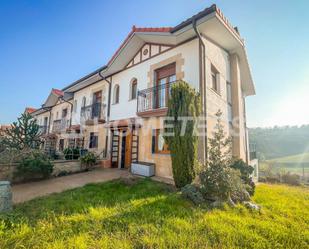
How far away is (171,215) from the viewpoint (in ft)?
12.5

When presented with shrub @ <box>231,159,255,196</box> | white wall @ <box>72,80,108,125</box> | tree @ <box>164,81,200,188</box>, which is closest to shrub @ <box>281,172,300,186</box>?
shrub @ <box>231,159,255,196</box>

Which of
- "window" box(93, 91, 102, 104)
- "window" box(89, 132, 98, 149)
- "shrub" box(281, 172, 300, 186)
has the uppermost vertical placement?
"window" box(93, 91, 102, 104)

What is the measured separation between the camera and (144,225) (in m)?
3.30

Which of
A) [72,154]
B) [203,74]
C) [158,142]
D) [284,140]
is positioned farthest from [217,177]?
[284,140]

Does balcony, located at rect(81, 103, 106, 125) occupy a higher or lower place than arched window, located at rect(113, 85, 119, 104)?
lower

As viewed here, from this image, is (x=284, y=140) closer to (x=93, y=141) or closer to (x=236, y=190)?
(x=236, y=190)

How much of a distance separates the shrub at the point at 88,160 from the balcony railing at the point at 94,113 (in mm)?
2940

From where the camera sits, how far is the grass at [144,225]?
2811mm

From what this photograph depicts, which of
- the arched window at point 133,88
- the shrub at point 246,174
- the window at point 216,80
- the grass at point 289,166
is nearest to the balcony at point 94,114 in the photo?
the arched window at point 133,88

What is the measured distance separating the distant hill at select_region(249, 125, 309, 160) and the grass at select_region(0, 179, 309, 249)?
34901 mm

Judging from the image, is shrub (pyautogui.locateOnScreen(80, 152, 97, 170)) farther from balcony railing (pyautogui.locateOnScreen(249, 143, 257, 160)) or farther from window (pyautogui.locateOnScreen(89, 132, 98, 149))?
balcony railing (pyautogui.locateOnScreen(249, 143, 257, 160))

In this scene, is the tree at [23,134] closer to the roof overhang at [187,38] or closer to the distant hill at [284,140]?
the roof overhang at [187,38]

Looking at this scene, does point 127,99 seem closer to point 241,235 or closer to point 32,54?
point 32,54

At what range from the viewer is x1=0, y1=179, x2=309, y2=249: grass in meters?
2.81
